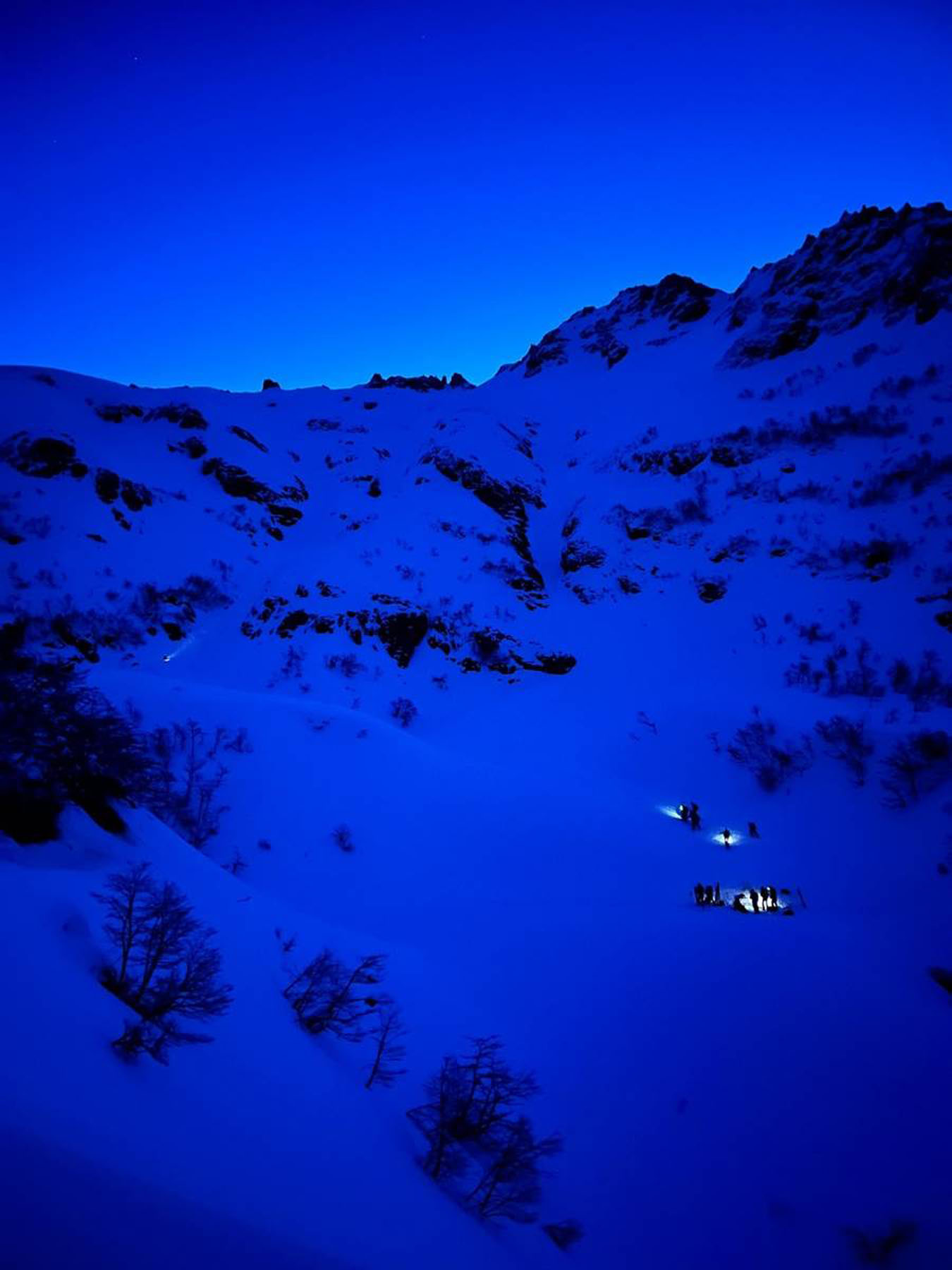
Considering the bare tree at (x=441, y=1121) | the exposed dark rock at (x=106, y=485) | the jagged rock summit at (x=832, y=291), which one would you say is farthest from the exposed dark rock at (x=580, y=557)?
the bare tree at (x=441, y=1121)

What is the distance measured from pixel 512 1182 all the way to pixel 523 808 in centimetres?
1039

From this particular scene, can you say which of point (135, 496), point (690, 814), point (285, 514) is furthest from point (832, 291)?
point (135, 496)

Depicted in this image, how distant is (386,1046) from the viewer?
869 cm

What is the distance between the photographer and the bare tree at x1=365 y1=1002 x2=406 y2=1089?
7.77 meters

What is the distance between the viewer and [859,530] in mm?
28031

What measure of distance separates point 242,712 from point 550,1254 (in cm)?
1729

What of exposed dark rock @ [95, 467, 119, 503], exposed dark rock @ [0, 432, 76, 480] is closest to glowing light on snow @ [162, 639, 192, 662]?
exposed dark rock @ [95, 467, 119, 503]

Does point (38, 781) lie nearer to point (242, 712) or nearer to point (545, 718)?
point (242, 712)

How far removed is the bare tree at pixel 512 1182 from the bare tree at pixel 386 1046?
1873mm

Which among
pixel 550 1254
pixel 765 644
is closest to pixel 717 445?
pixel 765 644

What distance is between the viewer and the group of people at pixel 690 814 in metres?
16.8

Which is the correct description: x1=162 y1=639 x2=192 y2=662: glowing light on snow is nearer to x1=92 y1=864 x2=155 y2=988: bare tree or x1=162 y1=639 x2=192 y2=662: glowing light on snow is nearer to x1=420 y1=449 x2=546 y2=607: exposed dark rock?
x1=420 y1=449 x2=546 y2=607: exposed dark rock

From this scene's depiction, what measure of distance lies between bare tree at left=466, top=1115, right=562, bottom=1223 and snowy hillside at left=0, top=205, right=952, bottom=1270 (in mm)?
185

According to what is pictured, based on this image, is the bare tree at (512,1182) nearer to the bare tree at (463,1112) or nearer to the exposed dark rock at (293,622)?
the bare tree at (463,1112)
